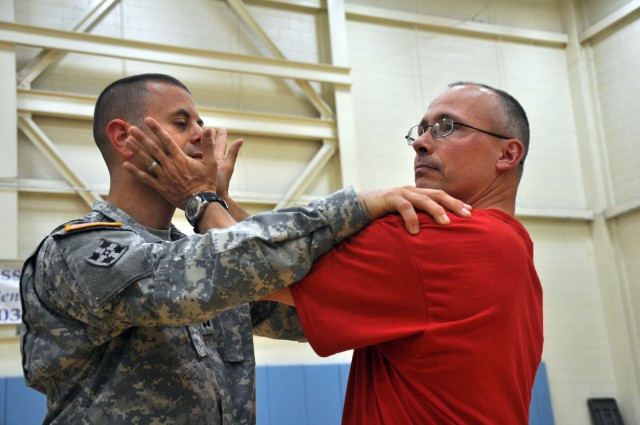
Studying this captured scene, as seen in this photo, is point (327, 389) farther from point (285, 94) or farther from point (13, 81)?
point (13, 81)

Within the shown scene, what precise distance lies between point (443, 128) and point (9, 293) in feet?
22.6

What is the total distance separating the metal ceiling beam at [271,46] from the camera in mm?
10555

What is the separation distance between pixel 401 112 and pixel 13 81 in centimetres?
553

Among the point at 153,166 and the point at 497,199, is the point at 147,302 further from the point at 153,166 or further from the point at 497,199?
the point at 497,199

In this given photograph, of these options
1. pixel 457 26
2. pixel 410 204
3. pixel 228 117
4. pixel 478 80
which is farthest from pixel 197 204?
pixel 457 26

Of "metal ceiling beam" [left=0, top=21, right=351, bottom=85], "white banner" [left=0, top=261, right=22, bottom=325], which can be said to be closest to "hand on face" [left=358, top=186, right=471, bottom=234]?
"white banner" [left=0, top=261, right=22, bottom=325]

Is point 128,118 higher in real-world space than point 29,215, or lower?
lower

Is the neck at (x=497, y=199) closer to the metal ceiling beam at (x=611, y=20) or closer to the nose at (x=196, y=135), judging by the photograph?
the nose at (x=196, y=135)

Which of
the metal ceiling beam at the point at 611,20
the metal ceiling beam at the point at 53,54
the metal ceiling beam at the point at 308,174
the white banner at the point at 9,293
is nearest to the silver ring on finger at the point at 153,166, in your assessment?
the white banner at the point at 9,293

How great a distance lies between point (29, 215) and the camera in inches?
350

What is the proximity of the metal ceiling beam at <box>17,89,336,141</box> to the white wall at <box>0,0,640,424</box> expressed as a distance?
0.47ft

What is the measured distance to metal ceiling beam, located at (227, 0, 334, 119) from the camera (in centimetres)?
1055

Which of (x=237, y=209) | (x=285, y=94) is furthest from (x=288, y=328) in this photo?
(x=285, y=94)

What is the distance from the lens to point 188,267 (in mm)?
2361
